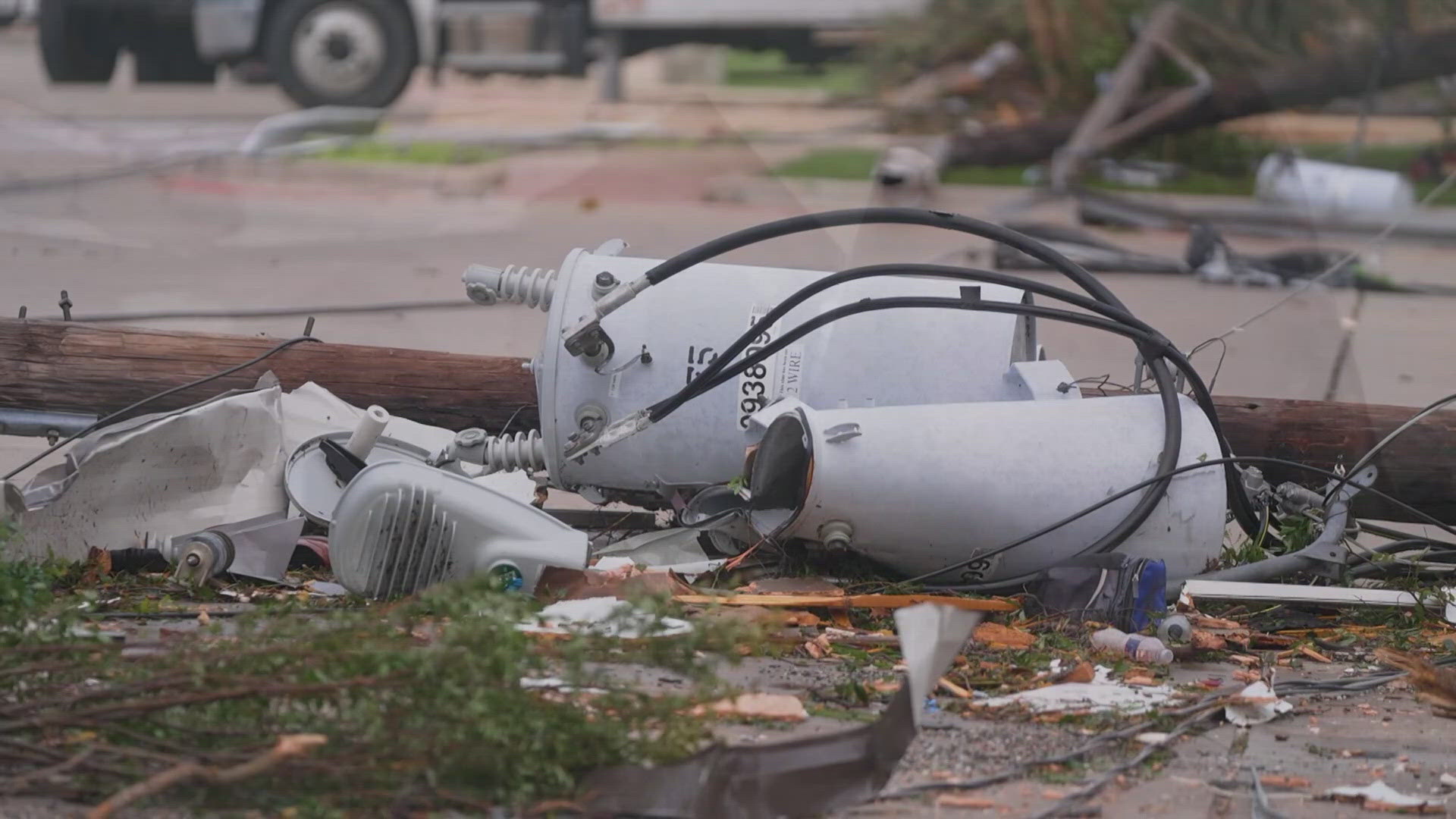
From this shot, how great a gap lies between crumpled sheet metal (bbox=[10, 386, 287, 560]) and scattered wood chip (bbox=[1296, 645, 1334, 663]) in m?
2.18

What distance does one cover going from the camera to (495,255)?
7863 millimetres

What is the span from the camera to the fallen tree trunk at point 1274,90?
10453 millimetres

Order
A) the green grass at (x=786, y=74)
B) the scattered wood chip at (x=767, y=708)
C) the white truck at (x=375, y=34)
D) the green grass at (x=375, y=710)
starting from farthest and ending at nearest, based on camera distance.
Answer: the green grass at (x=786, y=74), the white truck at (x=375, y=34), the scattered wood chip at (x=767, y=708), the green grass at (x=375, y=710)

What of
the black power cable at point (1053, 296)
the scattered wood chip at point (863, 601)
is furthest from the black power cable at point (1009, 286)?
the scattered wood chip at point (863, 601)

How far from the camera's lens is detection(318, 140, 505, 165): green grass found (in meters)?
10.8

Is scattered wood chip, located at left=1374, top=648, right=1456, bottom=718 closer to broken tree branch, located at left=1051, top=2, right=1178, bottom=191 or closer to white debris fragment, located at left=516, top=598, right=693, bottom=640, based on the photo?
white debris fragment, located at left=516, top=598, right=693, bottom=640

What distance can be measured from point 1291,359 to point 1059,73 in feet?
21.4

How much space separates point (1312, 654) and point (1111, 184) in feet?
26.0

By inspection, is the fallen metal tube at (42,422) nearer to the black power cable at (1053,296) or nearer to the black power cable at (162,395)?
the black power cable at (162,395)

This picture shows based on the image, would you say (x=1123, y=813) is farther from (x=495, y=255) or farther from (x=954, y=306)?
(x=495, y=255)

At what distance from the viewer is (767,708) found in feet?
8.00

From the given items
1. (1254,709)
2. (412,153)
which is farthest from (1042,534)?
(412,153)

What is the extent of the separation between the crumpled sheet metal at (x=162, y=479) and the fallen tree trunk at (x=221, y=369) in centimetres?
31

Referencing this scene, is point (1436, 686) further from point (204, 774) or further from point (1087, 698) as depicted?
point (204, 774)
